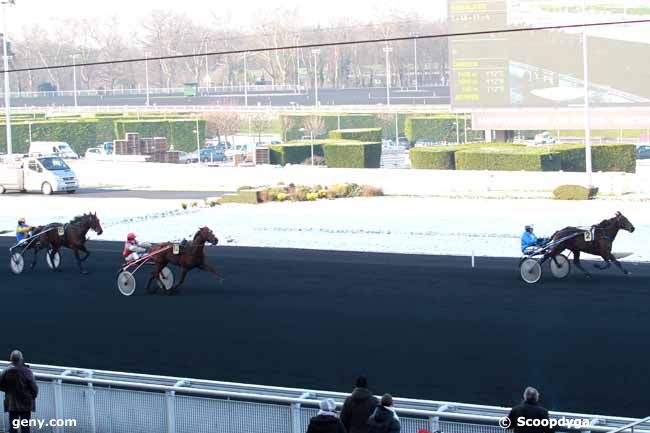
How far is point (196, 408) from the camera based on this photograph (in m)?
10.1

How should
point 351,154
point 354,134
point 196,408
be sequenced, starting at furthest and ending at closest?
point 354,134
point 351,154
point 196,408

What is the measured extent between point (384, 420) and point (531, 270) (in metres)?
10.9

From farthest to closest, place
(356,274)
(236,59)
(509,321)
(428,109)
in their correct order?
1. (236,59)
2. (428,109)
3. (356,274)
4. (509,321)

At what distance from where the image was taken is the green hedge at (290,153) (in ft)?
169

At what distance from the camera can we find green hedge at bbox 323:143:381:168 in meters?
47.7

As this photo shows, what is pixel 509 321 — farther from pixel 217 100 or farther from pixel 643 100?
pixel 217 100

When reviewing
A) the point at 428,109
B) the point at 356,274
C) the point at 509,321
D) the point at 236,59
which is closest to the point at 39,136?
Result: the point at 428,109

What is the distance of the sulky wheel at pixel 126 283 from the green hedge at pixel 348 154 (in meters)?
28.8

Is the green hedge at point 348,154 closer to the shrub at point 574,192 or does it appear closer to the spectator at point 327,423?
the shrub at point 574,192

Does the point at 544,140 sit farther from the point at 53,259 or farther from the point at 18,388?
the point at 18,388

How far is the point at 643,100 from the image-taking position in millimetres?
47406

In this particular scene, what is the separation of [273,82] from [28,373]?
108903mm

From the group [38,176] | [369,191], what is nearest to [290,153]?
[38,176]

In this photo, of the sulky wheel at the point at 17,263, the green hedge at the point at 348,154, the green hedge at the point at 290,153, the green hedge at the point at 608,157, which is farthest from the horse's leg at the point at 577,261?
the green hedge at the point at 290,153
